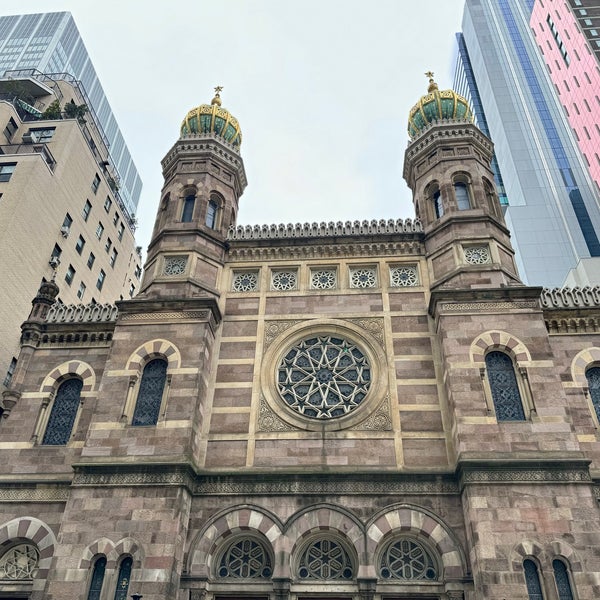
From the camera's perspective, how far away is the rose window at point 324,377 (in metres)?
17.9

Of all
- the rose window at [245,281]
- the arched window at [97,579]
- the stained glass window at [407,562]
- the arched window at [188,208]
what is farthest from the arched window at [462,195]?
the arched window at [97,579]

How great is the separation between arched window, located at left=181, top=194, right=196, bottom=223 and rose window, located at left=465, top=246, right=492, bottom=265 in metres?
10.5

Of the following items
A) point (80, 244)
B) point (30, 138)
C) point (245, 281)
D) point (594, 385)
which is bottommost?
point (594, 385)

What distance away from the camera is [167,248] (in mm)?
21375

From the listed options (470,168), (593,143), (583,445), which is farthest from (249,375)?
(593,143)

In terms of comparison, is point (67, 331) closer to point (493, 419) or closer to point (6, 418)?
point (6, 418)

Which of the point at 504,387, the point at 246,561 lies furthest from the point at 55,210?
the point at 504,387

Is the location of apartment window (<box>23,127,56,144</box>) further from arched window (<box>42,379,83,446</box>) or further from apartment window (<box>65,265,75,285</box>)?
arched window (<box>42,379,83,446</box>)

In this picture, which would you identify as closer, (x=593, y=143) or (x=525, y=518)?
(x=525, y=518)

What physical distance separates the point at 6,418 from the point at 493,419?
15.1 m

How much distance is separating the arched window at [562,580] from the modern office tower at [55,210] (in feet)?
53.1

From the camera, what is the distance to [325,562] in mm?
15422

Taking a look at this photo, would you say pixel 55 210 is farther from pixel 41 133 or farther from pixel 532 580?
pixel 532 580

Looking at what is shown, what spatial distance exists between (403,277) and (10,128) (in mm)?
26910
